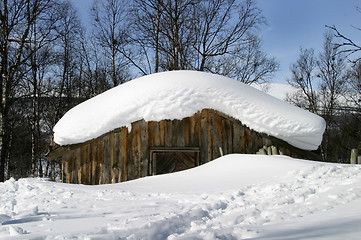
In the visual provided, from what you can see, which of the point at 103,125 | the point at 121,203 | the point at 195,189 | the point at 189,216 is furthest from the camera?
the point at 103,125

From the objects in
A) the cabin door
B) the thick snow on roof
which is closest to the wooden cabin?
the cabin door

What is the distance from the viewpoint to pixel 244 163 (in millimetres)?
6469

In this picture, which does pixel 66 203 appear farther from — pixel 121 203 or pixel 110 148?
pixel 110 148

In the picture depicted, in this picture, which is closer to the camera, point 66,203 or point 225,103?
point 66,203

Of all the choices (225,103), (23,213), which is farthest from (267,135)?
(23,213)

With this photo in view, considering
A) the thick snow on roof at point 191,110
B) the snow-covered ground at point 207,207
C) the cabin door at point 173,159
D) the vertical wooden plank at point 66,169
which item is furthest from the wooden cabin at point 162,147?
the snow-covered ground at point 207,207

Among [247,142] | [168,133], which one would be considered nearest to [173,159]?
[168,133]

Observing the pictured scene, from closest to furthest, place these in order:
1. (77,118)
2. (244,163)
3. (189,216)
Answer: (189,216) → (244,163) → (77,118)

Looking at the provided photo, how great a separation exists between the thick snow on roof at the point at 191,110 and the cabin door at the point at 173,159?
0.96 metres

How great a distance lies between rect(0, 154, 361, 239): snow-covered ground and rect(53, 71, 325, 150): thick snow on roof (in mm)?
1854

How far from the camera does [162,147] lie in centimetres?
818

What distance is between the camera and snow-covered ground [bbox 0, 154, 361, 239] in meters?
2.82

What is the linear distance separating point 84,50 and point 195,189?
20055mm

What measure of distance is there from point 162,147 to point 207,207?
4.30 m
